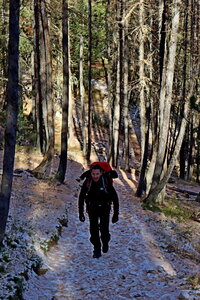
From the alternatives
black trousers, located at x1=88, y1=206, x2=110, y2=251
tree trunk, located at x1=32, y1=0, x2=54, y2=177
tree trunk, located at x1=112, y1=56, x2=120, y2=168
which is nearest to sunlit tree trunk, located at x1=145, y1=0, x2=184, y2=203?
tree trunk, located at x1=32, y1=0, x2=54, y2=177

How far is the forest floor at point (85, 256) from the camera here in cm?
582

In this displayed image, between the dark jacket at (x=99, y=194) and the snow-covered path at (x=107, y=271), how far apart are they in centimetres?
114

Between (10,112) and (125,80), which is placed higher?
(125,80)

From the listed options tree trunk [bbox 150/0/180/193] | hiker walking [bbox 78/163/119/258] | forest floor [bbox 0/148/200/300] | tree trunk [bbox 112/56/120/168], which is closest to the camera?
forest floor [bbox 0/148/200/300]

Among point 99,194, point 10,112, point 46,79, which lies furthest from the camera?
point 46,79

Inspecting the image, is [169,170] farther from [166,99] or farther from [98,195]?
[98,195]

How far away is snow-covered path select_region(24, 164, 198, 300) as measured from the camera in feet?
19.1

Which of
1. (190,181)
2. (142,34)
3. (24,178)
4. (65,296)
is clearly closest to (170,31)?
(142,34)

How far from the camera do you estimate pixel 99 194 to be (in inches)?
280

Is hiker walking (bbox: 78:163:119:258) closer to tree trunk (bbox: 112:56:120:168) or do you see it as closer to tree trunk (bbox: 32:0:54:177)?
tree trunk (bbox: 32:0:54:177)

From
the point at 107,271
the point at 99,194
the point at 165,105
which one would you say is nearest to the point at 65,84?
the point at 165,105

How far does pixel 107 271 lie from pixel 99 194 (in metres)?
1.45

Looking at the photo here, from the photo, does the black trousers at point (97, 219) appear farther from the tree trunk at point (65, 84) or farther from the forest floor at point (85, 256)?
the tree trunk at point (65, 84)

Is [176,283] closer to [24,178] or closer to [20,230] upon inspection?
[20,230]
